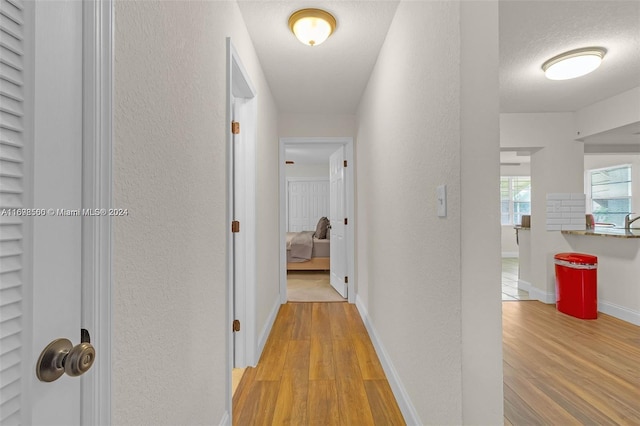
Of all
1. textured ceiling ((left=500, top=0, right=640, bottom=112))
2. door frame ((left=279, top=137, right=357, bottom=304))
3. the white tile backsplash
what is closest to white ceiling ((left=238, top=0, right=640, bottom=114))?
textured ceiling ((left=500, top=0, right=640, bottom=112))

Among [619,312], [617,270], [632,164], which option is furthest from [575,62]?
[632,164]

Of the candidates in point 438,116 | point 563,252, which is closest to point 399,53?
point 438,116

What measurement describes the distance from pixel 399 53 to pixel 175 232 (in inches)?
66.1

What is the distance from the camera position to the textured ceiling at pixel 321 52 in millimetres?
1854

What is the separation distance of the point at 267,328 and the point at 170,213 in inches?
79.1

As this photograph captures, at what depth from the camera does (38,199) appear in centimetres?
52

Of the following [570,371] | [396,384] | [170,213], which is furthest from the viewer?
[570,371]

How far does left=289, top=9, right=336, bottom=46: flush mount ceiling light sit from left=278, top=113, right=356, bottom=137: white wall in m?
1.74

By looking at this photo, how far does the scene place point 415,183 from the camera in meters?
1.54

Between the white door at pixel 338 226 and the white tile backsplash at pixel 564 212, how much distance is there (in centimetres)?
276

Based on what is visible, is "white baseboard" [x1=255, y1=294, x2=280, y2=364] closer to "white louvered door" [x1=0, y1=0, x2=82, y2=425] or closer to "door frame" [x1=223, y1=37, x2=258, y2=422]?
"door frame" [x1=223, y1=37, x2=258, y2=422]

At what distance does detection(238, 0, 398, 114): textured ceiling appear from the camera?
73.0 inches

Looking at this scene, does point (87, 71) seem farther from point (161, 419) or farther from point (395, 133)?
point (395, 133)

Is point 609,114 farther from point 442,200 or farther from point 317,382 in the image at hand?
point 317,382
